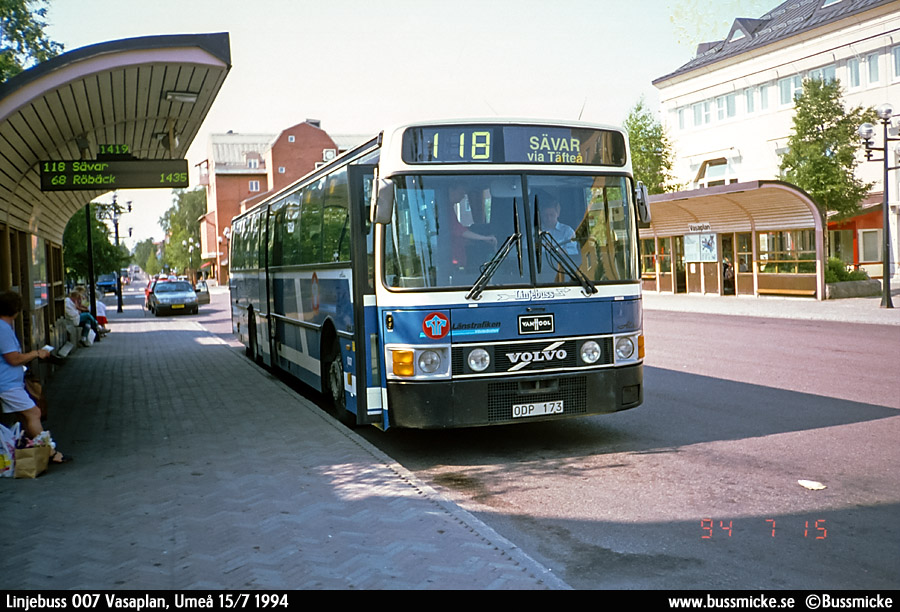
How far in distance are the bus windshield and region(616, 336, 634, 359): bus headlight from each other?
59cm

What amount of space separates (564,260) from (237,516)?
3811 mm

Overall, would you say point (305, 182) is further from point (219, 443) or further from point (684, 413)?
point (684, 413)

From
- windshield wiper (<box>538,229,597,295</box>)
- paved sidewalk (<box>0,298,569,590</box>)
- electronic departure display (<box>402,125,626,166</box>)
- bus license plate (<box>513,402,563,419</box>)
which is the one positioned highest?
electronic departure display (<box>402,125,626,166</box>)

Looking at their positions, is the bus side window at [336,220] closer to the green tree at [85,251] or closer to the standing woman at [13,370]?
the standing woman at [13,370]

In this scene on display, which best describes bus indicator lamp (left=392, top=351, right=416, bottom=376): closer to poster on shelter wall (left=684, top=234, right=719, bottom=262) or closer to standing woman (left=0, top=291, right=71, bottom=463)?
standing woman (left=0, top=291, right=71, bottom=463)

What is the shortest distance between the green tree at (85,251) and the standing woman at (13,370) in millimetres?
34314

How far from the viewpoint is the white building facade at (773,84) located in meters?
43.4

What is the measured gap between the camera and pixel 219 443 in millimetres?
9031

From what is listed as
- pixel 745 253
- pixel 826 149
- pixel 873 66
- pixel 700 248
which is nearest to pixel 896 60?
pixel 873 66

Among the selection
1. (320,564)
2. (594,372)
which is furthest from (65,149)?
(320,564)

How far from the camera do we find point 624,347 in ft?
27.7

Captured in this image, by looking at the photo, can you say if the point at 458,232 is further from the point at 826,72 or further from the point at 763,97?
the point at 763,97

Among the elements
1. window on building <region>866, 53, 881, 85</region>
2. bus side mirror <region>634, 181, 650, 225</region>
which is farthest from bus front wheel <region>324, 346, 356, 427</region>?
window on building <region>866, 53, 881, 85</region>

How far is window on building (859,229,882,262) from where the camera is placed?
45.7m
